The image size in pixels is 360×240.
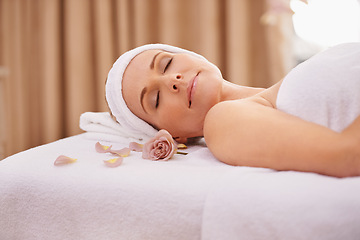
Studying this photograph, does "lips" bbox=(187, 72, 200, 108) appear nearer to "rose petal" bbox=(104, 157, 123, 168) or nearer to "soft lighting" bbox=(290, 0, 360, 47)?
"rose petal" bbox=(104, 157, 123, 168)

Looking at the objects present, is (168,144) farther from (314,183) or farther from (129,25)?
(129,25)

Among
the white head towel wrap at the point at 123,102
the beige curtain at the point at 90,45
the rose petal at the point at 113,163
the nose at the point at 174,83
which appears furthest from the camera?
the beige curtain at the point at 90,45

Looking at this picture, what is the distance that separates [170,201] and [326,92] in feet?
1.65

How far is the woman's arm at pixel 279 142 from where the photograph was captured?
739 mm

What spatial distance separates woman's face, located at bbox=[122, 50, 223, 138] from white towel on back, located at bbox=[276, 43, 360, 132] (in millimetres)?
333

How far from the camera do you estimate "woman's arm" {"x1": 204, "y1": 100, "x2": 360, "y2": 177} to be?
74 cm

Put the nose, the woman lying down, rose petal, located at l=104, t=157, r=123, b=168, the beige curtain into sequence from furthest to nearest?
1. the beige curtain
2. the nose
3. rose petal, located at l=104, t=157, r=123, b=168
4. the woman lying down

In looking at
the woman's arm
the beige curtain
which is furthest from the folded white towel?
the beige curtain

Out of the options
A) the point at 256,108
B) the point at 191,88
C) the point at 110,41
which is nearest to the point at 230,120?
the point at 256,108

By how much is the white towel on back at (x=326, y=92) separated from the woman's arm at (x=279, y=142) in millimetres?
43

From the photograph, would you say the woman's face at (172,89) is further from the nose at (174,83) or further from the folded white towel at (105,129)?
the folded white towel at (105,129)

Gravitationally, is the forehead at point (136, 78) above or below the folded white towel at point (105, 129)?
above

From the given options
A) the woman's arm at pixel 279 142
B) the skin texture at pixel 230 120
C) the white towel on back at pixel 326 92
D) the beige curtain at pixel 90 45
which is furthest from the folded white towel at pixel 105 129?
the beige curtain at pixel 90 45

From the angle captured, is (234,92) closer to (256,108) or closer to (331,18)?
(256,108)
